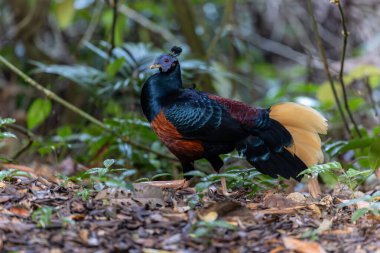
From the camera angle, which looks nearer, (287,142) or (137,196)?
(137,196)

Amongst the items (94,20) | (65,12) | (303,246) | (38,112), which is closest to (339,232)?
(303,246)

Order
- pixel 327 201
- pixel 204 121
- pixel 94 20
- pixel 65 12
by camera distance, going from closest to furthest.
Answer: pixel 327 201 → pixel 204 121 → pixel 65 12 → pixel 94 20

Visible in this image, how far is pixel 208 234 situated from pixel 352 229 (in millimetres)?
973

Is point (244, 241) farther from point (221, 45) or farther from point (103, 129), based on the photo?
point (221, 45)

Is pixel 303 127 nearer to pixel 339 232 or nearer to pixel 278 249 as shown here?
pixel 339 232

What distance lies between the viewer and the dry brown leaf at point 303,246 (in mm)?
3438

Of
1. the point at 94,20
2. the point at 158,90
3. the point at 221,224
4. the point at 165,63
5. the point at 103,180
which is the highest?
the point at 94,20

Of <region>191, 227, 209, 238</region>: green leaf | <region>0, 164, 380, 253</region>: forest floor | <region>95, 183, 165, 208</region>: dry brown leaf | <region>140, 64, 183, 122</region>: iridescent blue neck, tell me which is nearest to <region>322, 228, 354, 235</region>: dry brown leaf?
<region>0, 164, 380, 253</region>: forest floor

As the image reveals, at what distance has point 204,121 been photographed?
4.68 meters

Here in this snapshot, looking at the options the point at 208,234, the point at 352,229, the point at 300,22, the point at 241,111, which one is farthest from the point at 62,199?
the point at 300,22

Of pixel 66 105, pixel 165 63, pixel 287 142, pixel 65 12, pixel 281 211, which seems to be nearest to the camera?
pixel 281 211

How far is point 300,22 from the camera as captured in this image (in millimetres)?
11094

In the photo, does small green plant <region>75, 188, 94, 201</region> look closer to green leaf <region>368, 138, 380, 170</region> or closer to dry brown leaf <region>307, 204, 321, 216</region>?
dry brown leaf <region>307, 204, 321, 216</region>

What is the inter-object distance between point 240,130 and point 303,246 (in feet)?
4.76
